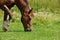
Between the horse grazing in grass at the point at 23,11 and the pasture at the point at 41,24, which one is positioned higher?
the horse grazing in grass at the point at 23,11

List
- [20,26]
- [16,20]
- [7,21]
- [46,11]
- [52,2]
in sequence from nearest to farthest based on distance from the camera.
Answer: [7,21] → [20,26] → [16,20] → [46,11] → [52,2]

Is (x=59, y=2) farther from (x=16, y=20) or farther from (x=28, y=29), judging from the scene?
(x=28, y=29)

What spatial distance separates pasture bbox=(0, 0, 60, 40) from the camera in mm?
11617

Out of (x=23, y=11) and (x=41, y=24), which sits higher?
(x=23, y=11)

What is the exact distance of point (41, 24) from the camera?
1555cm

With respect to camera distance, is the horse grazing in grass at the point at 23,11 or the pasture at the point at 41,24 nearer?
the pasture at the point at 41,24

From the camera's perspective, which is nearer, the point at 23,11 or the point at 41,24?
the point at 23,11

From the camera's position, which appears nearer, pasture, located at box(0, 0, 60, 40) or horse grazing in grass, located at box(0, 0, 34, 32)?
pasture, located at box(0, 0, 60, 40)

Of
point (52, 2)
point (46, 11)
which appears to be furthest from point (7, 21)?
point (52, 2)

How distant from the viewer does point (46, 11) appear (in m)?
19.6

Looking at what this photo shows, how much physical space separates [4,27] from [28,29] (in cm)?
92

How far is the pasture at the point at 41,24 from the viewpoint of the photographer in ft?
38.1

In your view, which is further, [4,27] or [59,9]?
[59,9]

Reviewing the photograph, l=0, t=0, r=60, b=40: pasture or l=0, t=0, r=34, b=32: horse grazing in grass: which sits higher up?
l=0, t=0, r=34, b=32: horse grazing in grass
